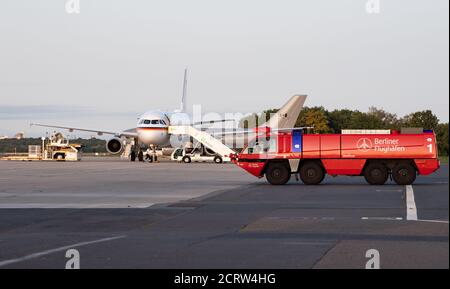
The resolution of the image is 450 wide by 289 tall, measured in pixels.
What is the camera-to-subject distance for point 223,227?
18.3 metres

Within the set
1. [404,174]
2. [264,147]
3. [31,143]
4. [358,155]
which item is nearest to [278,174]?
[264,147]

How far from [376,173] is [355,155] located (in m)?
1.06

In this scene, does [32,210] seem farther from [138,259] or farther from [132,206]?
[138,259]

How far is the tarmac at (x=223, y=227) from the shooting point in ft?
43.3

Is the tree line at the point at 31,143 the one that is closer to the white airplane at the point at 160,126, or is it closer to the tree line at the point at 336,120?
the tree line at the point at 336,120

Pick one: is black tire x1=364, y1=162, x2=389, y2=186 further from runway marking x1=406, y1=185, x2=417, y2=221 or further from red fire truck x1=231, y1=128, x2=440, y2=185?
runway marking x1=406, y1=185, x2=417, y2=221

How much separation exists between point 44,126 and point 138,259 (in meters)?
63.1

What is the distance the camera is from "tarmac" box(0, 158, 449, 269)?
13203 mm

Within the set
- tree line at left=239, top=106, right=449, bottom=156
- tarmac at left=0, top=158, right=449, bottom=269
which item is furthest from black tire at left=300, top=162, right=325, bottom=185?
tree line at left=239, top=106, right=449, bottom=156

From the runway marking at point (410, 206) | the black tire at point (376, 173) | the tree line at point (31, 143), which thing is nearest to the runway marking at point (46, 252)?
the runway marking at point (410, 206)

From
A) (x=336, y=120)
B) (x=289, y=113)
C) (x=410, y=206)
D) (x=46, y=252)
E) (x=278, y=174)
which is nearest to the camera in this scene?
(x=46, y=252)

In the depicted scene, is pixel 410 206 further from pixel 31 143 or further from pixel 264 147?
pixel 31 143

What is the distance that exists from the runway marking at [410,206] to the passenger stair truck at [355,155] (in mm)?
2202
